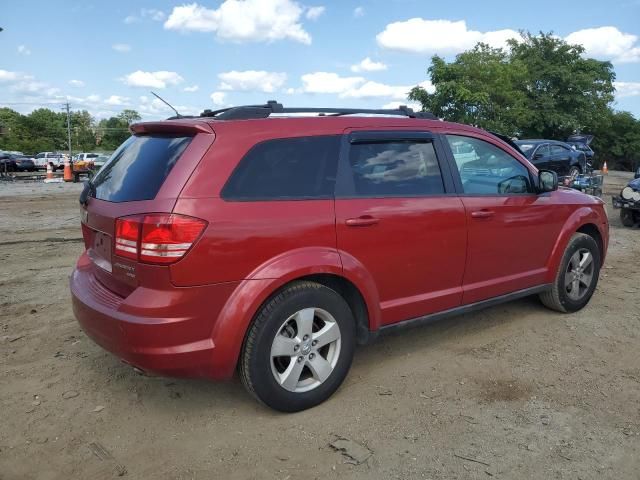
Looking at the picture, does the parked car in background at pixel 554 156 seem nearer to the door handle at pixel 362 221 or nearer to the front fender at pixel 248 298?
the door handle at pixel 362 221

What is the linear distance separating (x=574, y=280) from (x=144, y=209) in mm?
3877

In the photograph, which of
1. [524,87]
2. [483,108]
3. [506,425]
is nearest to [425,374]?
[506,425]

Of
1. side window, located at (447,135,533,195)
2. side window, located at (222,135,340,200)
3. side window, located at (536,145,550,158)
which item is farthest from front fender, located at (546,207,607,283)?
side window, located at (536,145,550,158)

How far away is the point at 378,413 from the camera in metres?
3.15

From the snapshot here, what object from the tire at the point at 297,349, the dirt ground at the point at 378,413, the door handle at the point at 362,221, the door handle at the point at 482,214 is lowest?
the dirt ground at the point at 378,413

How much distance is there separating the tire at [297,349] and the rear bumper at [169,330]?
0.18 metres

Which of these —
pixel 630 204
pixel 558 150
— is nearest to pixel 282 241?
pixel 630 204

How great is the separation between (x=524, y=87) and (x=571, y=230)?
39.7m

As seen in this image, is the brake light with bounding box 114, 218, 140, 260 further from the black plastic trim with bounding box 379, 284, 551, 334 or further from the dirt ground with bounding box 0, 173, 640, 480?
the black plastic trim with bounding box 379, 284, 551, 334

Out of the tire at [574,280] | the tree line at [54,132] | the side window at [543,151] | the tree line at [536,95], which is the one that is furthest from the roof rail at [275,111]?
the tree line at [54,132]

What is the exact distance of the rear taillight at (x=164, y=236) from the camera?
2.68m

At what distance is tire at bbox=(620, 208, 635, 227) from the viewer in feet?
33.1

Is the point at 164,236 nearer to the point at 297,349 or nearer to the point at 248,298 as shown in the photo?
the point at 248,298

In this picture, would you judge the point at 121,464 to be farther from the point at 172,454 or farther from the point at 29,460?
the point at 29,460
